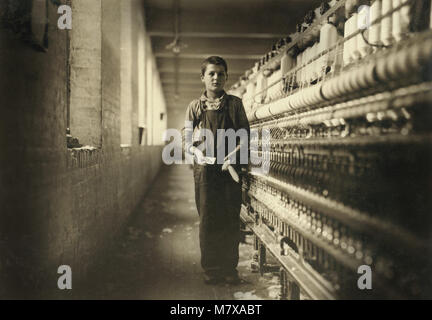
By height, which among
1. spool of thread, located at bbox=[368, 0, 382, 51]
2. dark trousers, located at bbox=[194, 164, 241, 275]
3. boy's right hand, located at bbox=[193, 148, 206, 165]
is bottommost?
dark trousers, located at bbox=[194, 164, 241, 275]

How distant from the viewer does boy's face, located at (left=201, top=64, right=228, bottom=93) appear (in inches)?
117

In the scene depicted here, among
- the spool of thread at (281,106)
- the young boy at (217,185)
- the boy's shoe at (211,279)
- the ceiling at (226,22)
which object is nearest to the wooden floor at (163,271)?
the boy's shoe at (211,279)

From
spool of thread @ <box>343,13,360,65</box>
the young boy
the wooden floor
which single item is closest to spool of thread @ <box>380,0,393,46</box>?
spool of thread @ <box>343,13,360,65</box>

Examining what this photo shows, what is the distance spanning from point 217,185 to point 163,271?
1.02 meters

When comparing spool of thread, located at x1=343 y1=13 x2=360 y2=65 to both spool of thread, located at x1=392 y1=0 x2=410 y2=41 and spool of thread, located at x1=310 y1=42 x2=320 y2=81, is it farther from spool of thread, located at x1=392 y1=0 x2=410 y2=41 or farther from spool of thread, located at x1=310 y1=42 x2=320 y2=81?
spool of thread, located at x1=310 y1=42 x2=320 y2=81

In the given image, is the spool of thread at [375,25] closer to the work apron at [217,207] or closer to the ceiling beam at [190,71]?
the work apron at [217,207]

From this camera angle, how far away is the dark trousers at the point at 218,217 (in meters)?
3.02

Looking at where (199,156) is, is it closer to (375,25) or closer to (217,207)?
(217,207)

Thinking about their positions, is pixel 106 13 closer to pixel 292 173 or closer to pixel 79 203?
pixel 79 203

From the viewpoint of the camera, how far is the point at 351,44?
2.37 meters

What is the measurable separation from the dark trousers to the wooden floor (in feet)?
0.69

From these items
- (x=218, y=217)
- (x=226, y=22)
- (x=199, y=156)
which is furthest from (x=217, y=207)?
(x=226, y=22)

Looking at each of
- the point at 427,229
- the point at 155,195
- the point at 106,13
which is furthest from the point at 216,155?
the point at 155,195

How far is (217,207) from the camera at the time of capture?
3045 mm
